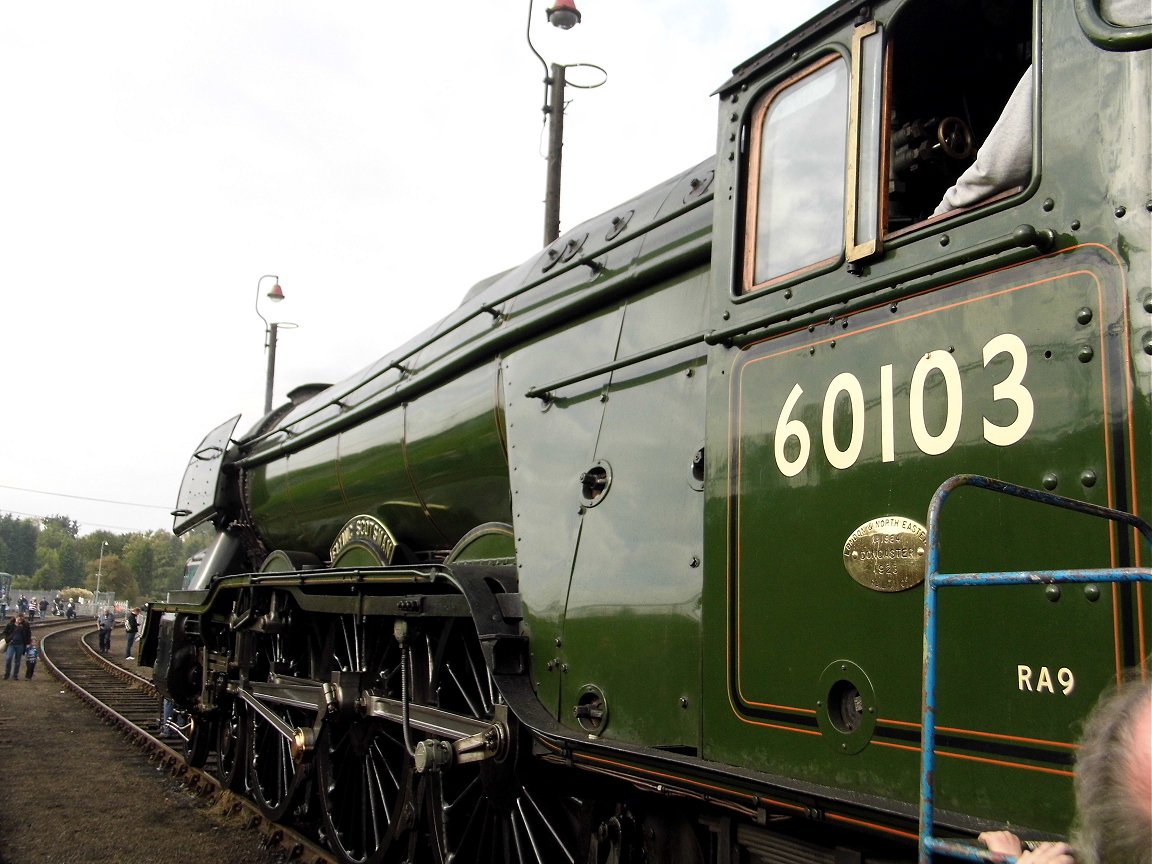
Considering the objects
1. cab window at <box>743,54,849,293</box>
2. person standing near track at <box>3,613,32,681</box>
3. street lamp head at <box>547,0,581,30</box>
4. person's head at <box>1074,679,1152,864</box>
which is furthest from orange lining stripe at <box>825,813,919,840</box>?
person standing near track at <box>3,613,32,681</box>

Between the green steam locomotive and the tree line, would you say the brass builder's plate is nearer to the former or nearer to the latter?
the green steam locomotive

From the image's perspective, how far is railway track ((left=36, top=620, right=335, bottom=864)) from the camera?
21.8 feet

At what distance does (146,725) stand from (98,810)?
4747mm

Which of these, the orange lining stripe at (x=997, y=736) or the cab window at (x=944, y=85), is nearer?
the orange lining stripe at (x=997, y=736)

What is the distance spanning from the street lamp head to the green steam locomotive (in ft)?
10.8

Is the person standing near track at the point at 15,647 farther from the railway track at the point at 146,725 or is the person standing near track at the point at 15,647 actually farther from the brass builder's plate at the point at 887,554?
the brass builder's plate at the point at 887,554

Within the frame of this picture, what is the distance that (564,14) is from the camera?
7.50 meters

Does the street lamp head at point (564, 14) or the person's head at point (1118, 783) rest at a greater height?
the street lamp head at point (564, 14)

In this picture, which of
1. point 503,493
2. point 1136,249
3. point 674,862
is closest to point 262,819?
point 503,493

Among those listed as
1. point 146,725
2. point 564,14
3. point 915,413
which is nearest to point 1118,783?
point 915,413

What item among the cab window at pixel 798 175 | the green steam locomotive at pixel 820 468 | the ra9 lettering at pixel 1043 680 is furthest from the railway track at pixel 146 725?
the ra9 lettering at pixel 1043 680

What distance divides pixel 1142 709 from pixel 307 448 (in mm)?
7347

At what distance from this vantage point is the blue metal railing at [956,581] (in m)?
1.59

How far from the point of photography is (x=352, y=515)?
7.14 m
